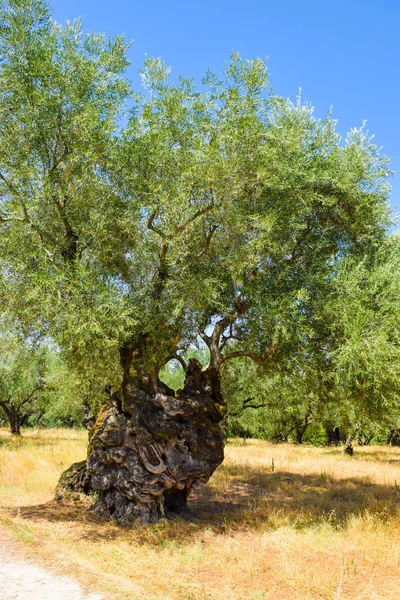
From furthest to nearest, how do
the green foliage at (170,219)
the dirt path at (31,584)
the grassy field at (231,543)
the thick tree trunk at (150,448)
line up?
the thick tree trunk at (150,448) → the green foliage at (170,219) → the grassy field at (231,543) → the dirt path at (31,584)

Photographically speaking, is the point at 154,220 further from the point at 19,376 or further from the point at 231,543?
the point at 231,543

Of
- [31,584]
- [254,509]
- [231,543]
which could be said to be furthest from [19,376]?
[254,509]

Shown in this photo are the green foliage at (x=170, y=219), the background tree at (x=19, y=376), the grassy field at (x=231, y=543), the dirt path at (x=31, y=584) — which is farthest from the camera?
the background tree at (x=19, y=376)

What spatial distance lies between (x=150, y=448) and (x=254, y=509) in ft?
13.0

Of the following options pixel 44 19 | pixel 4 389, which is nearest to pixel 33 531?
pixel 44 19

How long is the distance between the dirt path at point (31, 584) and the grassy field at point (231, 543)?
32cm

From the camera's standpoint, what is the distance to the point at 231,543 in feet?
33.1

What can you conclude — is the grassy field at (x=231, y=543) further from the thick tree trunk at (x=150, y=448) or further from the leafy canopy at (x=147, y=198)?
the leafy canopy at (x=147, y=198)

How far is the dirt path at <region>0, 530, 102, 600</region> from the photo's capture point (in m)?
6.78

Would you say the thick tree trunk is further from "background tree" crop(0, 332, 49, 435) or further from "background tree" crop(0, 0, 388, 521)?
"background tree" crop(0, 332, 49, 435)

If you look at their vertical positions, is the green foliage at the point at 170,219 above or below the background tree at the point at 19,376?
above

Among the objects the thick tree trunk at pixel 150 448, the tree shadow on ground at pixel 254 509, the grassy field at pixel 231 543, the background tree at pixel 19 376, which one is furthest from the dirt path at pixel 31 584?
the background tree at pixel 19 376

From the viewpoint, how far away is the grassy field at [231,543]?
Result: 296 inches

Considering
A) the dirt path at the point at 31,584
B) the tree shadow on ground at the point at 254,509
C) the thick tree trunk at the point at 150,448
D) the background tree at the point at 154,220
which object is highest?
the background tree at the point at 154,220
